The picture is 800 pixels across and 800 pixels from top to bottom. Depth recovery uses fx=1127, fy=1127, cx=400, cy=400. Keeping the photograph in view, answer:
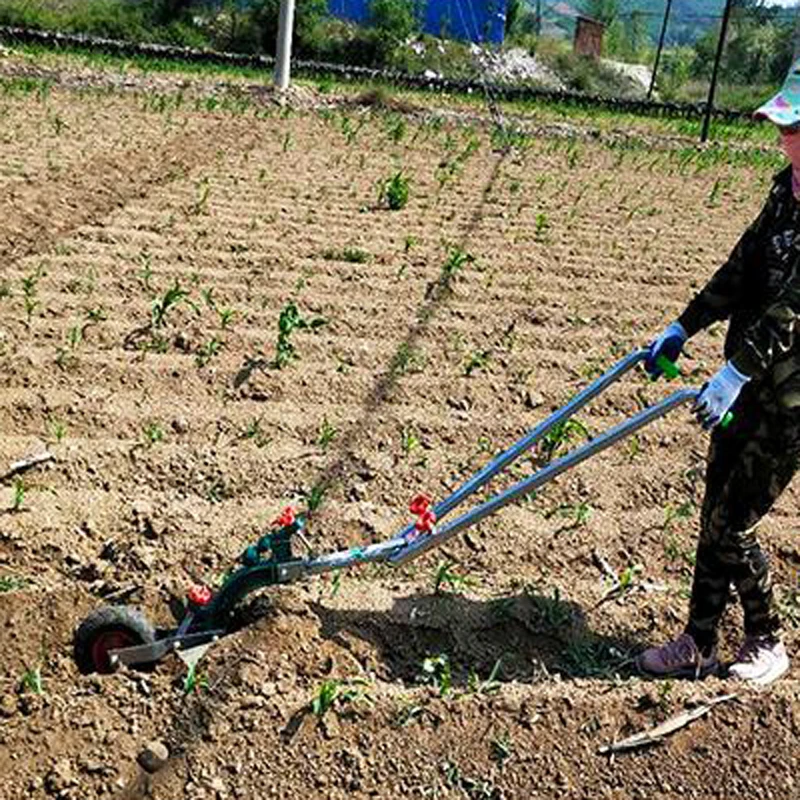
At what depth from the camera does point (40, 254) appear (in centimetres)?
656

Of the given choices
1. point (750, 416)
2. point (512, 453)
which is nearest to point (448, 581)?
point (512, 453)

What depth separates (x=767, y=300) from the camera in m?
3.28

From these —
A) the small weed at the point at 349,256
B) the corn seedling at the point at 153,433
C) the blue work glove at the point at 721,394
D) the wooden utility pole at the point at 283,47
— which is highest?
the blue work glove at the point at 721,394

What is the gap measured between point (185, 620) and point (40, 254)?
3.80 metres

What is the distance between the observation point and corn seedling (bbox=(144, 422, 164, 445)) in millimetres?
4590

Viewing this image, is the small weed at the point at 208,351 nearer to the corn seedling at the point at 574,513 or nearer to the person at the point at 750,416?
the corn seedling at the point at 574,513

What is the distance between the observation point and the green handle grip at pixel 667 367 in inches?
126

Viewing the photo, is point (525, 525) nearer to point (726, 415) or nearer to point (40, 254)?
point (726, 415)

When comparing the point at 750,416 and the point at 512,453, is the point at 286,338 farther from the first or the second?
the point at 750,416

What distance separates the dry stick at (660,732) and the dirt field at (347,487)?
0.03 meters

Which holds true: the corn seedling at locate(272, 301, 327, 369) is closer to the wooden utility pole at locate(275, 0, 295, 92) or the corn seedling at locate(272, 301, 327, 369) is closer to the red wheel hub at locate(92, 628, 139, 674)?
the red wheel hub at locate(92, 628, 139, 674)

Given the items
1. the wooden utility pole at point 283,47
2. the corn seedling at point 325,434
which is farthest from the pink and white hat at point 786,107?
the wooden utility pole at point 283,47

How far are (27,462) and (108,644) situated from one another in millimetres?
1267

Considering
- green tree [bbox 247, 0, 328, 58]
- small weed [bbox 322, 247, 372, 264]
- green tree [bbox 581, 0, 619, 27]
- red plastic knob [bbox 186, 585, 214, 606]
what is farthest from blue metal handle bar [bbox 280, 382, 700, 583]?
green tree [bbox 581, 0, 619, 27]
